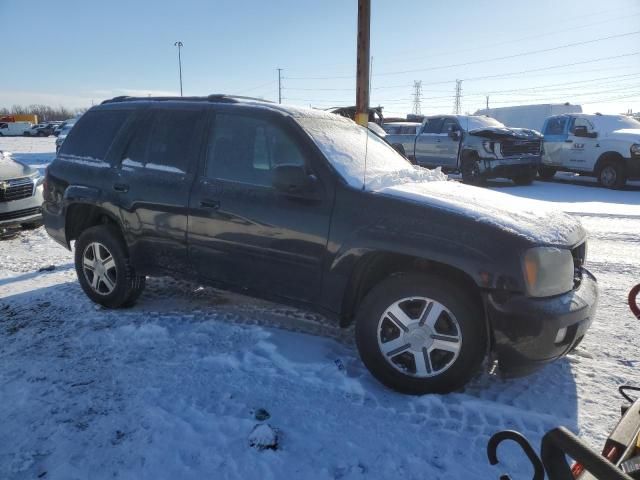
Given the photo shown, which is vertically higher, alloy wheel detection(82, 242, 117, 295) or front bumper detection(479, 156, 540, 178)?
front bumper detection(479, 156, 540, 178)

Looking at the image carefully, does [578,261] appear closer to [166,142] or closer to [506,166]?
[166,142]

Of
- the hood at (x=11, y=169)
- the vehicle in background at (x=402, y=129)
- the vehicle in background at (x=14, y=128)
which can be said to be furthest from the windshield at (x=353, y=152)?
the vehicle in background at (x=14, y=128)

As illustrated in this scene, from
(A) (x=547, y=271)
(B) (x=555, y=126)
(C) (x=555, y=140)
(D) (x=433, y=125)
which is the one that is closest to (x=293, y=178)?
(A) (x=547, y=271)

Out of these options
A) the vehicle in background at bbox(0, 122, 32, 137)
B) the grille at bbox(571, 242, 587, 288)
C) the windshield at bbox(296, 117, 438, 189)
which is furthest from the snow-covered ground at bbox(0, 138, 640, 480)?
the vehicle in background at bbox(0, 122, 32, 137)

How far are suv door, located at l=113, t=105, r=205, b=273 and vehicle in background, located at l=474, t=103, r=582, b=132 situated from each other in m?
26.5

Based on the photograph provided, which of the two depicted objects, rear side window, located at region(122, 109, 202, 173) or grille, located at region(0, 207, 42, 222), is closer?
rear side window, located at region(122, 109, 202, 173)

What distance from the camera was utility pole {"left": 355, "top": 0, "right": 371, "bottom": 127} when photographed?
8062 mm

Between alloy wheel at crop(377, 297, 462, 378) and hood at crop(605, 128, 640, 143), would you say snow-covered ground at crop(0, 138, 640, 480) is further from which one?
hood at crop(605, 128, 640, 143)

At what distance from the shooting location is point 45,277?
543 cm

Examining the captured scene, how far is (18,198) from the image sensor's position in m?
7.18

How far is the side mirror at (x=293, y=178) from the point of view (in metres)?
3.18

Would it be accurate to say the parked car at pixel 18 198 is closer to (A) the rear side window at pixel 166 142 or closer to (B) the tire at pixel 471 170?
(A) the rear side window at pixel 166 142

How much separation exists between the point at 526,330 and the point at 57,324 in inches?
143

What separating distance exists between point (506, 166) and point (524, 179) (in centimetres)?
120
